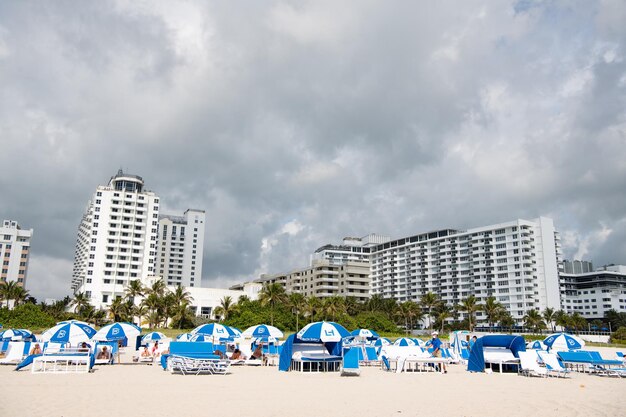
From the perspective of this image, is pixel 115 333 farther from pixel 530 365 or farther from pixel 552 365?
pixel 552 365

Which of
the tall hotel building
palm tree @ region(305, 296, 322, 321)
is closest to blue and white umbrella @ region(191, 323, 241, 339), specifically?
palm tree @ region(305, 296, 322, 321)

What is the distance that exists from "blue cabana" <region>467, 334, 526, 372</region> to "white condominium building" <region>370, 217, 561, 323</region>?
92.9 m

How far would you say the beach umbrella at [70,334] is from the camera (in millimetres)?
22969

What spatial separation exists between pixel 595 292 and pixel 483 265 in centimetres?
3877

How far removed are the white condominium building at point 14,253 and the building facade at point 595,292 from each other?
131059mm

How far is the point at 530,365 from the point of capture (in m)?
21.2

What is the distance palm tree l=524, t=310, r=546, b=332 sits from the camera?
99938 mm

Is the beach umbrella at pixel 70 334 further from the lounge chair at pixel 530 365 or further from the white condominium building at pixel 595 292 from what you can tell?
the white condominium building at pixel 595 292

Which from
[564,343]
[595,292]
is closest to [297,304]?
[564,343]

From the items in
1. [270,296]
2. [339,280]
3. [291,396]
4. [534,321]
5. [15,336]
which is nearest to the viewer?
[291,396]

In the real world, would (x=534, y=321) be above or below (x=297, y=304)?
below

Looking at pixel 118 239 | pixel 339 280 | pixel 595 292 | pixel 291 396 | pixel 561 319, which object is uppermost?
pixel 118 239

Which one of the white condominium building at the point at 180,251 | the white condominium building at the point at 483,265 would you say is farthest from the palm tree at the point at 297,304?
the white condominium building at the point at 180,251

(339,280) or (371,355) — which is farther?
(339,280)
